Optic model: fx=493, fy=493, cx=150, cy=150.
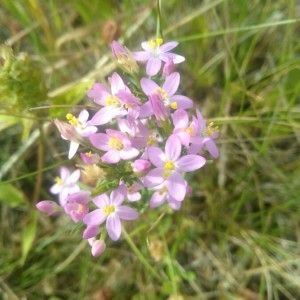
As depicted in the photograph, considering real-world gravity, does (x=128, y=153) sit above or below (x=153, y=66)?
below

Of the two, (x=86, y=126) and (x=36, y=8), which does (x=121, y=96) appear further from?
(x=36, y=8)

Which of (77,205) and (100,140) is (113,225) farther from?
(100,140)

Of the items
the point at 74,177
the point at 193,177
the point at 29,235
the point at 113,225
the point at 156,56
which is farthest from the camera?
the point at 193,177

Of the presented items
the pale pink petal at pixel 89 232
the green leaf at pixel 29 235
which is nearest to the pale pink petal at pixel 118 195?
the pale pink petal at pixel 89 232

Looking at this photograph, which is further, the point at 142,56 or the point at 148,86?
the point at 142,56

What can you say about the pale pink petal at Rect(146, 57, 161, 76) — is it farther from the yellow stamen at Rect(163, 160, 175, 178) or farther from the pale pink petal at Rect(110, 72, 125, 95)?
the yellow stamen at Rect(163, 160, 175, 178)

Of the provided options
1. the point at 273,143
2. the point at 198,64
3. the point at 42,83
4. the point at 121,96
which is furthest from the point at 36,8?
the point at 273,143

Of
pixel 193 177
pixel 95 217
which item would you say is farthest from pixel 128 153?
pixel 193 177
